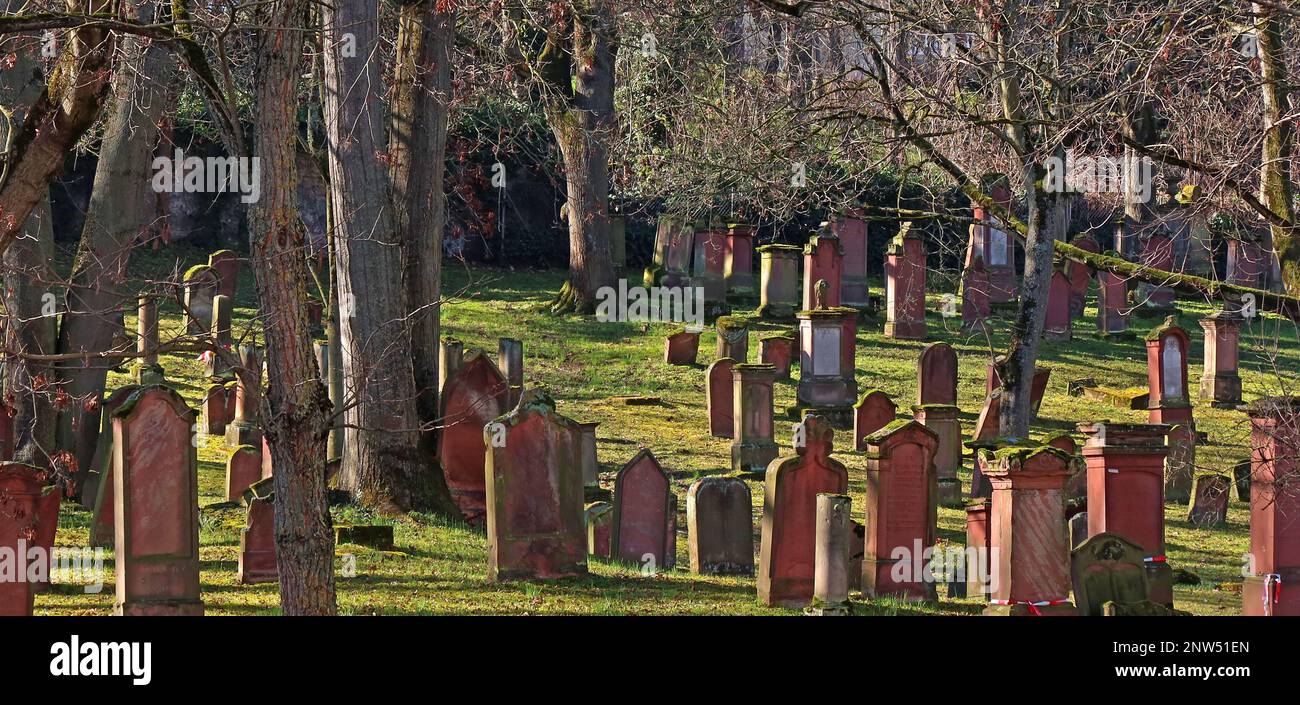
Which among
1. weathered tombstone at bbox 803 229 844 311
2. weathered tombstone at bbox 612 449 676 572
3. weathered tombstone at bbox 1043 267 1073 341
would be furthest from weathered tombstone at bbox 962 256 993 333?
weathered tombstone at bbox 612 449 676 572

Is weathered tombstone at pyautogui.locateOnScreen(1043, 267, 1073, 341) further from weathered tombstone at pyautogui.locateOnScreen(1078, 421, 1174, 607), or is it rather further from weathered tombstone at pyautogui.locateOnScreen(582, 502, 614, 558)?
weathered tombstone at pyautogui.locateOnScreen(582, 502, 614, 558)

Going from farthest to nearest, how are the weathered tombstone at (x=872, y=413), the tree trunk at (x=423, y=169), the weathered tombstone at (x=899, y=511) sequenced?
1. the weathered tombstone at (x=872, y=413)
2. the tree trunk at (x=423, y=169)
3. the weathered tombstone at (x=899, y=511)

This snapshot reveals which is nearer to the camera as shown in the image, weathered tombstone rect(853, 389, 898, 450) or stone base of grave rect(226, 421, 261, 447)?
stone base of grave rect(226, 421, 261, 447)

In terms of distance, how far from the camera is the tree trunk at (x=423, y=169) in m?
13.8

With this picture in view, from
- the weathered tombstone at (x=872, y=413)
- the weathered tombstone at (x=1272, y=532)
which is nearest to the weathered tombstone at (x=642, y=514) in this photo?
the weathered tombstone at (x=1272, y=532)

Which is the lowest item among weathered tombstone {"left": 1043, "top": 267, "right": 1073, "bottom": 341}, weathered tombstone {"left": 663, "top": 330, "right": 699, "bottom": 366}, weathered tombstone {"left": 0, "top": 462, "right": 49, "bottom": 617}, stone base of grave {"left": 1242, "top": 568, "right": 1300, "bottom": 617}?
stone base of grave {"left": 1242, "top": 568, "right": 1300, "bottom": 617}

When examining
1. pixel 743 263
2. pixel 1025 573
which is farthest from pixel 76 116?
pixel 743 263

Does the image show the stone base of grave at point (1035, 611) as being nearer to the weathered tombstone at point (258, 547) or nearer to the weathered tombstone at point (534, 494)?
the weathered tombstone at point (534, 494)

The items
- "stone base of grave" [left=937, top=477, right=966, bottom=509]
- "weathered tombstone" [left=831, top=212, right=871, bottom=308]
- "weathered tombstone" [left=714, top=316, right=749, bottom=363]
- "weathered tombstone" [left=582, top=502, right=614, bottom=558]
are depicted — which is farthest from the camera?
"weathered tombstone" [left=831, top=212, right=871, bottom=308]

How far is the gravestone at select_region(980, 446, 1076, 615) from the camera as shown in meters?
10.4

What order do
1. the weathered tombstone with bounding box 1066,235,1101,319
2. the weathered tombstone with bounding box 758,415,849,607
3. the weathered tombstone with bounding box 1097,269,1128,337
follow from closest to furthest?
the weathered tombstone with bounding box 758,415,849,607 < the weathered tombstone with bounding box 1097,269,1128,337 < the weathered tombstone with bounding box 1066,235,1101,319

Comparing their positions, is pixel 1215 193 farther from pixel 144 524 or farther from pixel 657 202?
pixel 657 202

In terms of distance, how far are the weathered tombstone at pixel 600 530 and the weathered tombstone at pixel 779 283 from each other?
12720mm

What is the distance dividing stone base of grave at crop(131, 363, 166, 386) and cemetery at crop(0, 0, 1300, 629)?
136 millimetres
